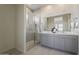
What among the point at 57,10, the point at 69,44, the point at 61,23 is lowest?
the point at 69,44

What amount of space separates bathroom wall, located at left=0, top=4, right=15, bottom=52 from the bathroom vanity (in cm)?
60

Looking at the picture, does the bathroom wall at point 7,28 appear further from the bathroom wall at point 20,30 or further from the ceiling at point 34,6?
the ceiling at point 34,6

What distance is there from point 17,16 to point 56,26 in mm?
816

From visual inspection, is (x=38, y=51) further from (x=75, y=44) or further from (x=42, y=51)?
(x=75, y=44)

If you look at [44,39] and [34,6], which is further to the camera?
[44,39]

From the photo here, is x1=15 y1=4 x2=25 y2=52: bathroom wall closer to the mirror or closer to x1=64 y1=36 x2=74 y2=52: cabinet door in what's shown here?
the mirror

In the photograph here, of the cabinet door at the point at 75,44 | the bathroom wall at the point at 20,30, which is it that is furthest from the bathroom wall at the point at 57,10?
the cabinet door at the point at 75,44

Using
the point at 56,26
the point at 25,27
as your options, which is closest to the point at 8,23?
the point at 25,27

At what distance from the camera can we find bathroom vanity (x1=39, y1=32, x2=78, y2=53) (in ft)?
5.24

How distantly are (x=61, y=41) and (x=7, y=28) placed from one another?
113cm

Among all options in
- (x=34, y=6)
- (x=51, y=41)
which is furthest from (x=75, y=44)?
(x=34, y=6)

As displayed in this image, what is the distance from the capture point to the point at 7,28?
168 cm

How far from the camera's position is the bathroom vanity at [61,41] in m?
1.60

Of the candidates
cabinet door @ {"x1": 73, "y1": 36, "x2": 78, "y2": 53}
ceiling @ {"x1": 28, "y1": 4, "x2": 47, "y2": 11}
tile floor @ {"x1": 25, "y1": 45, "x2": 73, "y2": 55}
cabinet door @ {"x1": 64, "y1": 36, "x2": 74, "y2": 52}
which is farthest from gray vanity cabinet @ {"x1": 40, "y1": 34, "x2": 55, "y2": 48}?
ceiling @ {"x1": 28, "y1": 4, "x2": 47, "y2": 11}
